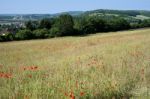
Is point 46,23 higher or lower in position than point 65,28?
lower

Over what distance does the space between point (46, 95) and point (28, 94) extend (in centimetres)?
31

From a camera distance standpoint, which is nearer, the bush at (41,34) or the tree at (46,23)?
the bush at (41,34)

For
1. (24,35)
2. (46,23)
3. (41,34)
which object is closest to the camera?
(24,35)

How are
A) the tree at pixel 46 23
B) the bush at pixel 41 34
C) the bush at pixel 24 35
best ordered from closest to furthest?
the bush at pixel 24 35
the bush at pixel 41 34
the tree at pixel 46 23

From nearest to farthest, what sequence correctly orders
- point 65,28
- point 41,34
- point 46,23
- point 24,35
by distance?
point 24,35 → point 65,28 → point 41,34 → point 46,23

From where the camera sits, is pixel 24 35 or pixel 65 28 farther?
pixel 65 28

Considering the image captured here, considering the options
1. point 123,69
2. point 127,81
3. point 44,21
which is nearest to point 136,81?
point 127,81

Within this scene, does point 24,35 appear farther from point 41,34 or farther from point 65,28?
point 65,28

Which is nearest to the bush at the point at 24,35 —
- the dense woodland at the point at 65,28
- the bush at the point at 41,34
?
A: the dense woodland at the point at 65,28

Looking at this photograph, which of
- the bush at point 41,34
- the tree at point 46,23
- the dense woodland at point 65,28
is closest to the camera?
the dense woodland at point 65,28

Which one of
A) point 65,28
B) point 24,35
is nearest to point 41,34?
point 24,35

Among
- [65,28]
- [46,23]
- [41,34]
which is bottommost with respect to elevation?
[41,34]

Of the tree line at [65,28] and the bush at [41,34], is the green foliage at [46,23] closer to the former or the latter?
the tree line at [65,28]

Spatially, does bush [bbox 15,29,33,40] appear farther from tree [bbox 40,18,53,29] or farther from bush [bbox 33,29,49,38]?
tree [bbox 40,18,53,29]
